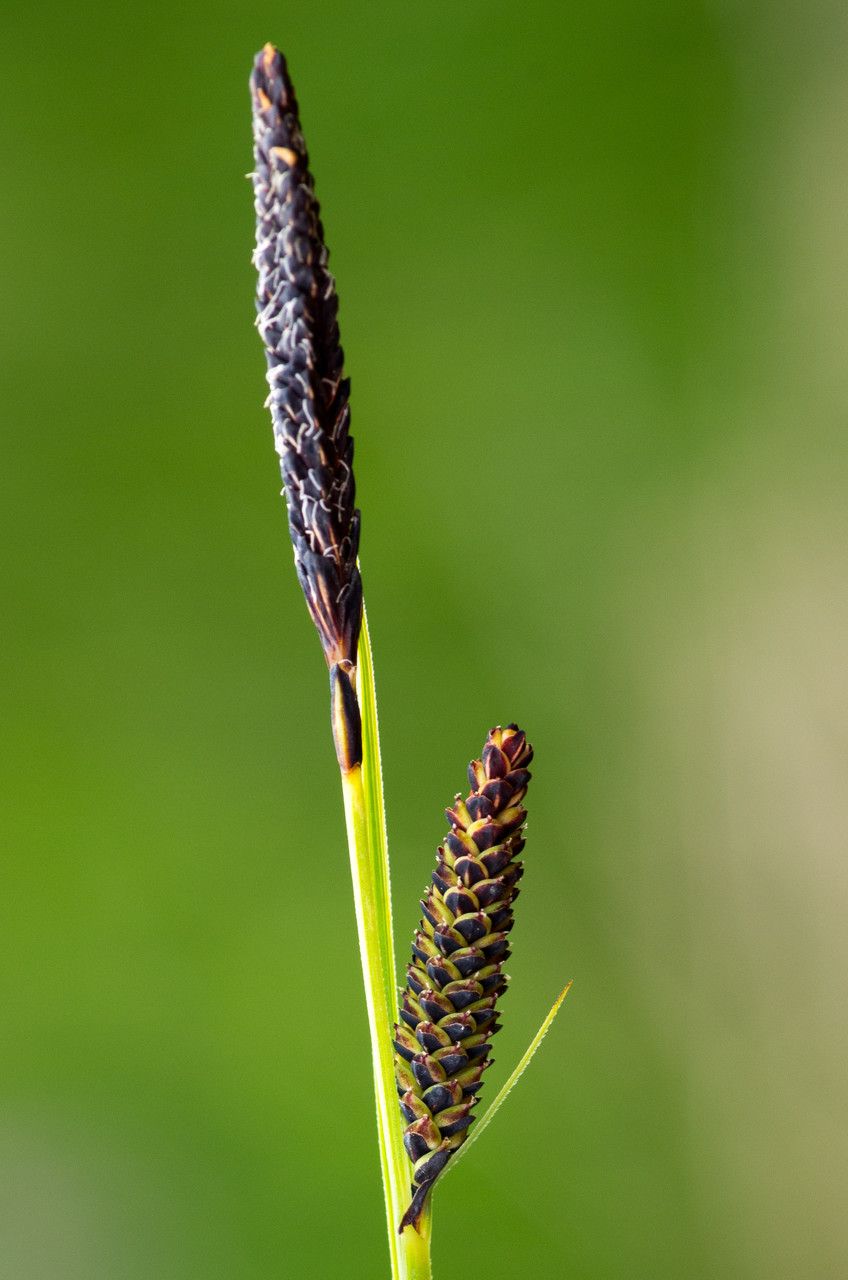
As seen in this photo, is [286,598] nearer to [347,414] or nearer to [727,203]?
[727,203]

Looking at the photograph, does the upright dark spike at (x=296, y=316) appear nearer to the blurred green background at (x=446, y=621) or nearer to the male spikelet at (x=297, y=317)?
the male spikelet at (x=297, y=317)

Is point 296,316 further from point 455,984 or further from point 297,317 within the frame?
point 455,984

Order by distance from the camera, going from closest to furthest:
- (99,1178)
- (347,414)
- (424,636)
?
1. (347,414)
2. (99,1178)
3. (424,636)

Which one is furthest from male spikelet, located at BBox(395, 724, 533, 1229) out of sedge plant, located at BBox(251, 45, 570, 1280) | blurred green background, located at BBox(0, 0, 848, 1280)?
blurred green background, located at BBox(0, 0, 848, 1280)

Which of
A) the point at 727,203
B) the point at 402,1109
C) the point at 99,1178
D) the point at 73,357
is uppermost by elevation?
the point at 727,203

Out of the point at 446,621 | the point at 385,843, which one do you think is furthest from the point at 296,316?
the point at 446,621

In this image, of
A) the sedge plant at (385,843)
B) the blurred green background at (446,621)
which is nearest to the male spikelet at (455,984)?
the sedge plant at (385,843)

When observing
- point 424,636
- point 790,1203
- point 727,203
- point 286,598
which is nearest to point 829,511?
point 727,203
